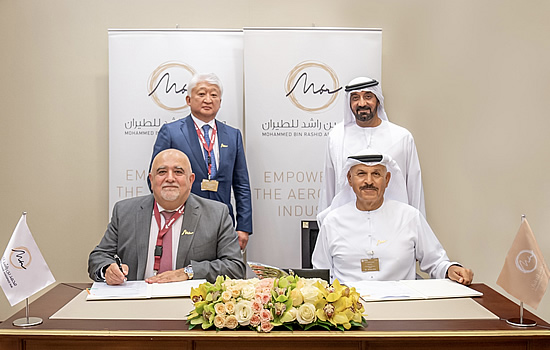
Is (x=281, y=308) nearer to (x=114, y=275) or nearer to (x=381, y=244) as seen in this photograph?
(x=114, y=275)

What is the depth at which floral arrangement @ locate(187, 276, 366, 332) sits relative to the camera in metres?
2.26

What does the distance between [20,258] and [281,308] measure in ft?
3.61

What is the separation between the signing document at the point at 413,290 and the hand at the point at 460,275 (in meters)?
0.04

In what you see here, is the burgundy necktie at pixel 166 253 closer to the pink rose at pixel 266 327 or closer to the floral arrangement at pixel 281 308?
the floral arrangement at pixel 281 308

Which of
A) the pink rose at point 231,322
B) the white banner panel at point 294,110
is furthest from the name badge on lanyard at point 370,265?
the white banner panel at point 294,110

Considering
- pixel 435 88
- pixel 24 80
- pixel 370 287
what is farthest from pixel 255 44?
pixel 370 287

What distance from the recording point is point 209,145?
4.81 m

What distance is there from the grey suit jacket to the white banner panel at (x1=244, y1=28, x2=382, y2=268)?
1.64m

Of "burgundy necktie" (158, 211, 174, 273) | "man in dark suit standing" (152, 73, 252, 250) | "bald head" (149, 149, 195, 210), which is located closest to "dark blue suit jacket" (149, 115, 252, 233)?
"man in dark suit standing" (152, 73, 252, 250)

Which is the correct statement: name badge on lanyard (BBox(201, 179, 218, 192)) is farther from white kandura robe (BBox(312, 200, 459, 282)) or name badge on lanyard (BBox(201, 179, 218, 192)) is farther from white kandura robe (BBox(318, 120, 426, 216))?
white kandura robe (BBox(312, 200, 459, 282))

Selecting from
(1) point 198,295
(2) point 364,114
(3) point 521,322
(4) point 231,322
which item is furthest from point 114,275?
(2) point 364,114

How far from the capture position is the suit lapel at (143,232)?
336cm

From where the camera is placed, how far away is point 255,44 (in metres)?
5.06

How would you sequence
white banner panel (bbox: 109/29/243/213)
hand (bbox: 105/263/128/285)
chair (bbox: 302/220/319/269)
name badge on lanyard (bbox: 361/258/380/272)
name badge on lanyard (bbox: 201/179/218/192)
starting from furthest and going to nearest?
white banner panel (bbox: 109/29/243/213), name badge on lanyard (bbox: 201/179/218/192), chair (bbox: 302/220/319/269), name badge on lanyard (bbox: 361/258/380/272), hand (bbox: 105/263/128/285)
